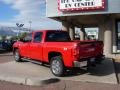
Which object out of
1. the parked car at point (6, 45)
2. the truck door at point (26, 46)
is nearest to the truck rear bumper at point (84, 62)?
the truck door at point (26, 46)

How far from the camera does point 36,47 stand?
42.0 ft

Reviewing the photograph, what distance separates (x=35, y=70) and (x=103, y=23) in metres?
8.74

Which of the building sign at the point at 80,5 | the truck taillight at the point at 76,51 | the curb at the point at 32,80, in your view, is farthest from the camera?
the building sign at the point at 80,5

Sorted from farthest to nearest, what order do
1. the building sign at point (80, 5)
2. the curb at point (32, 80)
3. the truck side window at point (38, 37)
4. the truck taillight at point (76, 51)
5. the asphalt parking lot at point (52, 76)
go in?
1. the building sign at point (80, 5)
2. the truck side window at point (38, 37)
3. the truck taillight at point (76, 51)
4. the asphalt parking lot at point (52, 76)
5. the curb at point (32, 80)

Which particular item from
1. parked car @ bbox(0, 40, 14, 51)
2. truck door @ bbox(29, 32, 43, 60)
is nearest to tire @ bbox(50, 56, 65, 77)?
truck door @ bbox(29, 32, 43, 60)

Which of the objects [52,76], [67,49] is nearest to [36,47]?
[52,76]

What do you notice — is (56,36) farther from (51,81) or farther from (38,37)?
(51,81)

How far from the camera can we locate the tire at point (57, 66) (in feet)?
36.6

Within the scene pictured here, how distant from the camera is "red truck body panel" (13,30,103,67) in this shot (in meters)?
10.5

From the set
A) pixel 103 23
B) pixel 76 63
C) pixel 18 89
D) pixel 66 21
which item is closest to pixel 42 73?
pixel 76 63

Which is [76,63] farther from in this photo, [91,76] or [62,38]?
[62,38]

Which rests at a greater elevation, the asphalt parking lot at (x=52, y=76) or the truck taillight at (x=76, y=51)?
the truck taillight at (x=76, y=51)

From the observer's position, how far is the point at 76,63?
413 inches

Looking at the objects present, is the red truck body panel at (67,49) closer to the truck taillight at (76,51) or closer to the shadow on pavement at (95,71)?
the truck taillight at (76,51)
